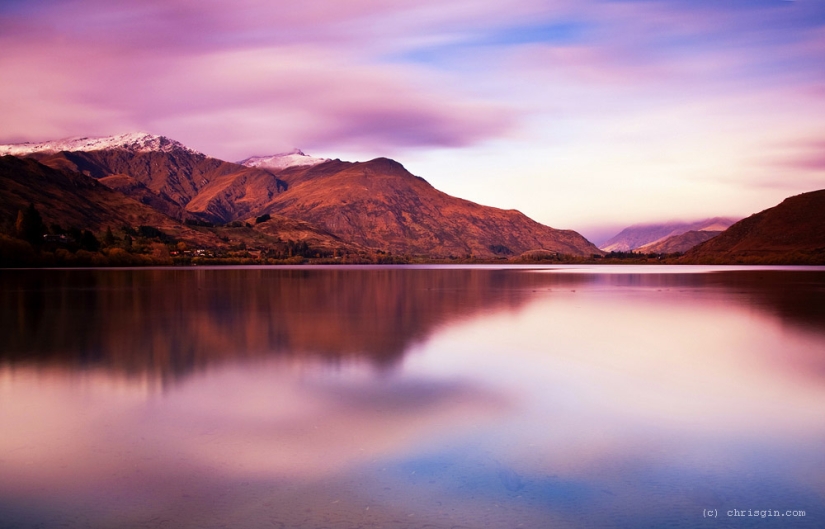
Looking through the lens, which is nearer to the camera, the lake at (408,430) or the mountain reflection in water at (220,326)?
the lake at (408,430)

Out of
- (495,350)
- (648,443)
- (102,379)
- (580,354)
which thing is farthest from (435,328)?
(648,443)

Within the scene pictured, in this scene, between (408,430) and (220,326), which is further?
(220,326)

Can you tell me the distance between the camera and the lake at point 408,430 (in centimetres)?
1109

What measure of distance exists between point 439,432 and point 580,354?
54.3ft

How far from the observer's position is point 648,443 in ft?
49.9

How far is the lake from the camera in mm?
11094

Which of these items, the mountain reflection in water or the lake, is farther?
the mountain reflection in water

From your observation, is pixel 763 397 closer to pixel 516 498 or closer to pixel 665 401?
pixel 665 401

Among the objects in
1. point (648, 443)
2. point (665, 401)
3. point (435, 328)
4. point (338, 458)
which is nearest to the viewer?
point (338, 458)

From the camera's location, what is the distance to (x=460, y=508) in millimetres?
10977

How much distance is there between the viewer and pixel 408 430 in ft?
52.4

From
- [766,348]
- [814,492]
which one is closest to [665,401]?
[814,492]

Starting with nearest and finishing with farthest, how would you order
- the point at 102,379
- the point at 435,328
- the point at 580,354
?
the point at 102,379 < the point at 580,354 < the point at 435,328

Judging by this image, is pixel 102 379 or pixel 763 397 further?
pixel 102 379
